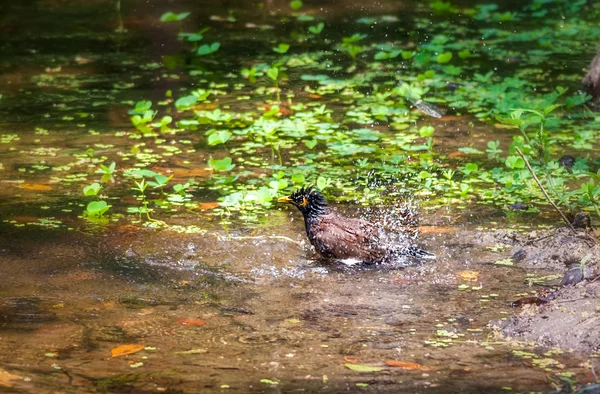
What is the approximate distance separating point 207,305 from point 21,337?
1012 millimetres

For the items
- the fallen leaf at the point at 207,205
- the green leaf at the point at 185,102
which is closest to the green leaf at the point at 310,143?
the fallen leaf at the point at 207,205

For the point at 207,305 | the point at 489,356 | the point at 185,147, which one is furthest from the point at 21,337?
the point at 185,147

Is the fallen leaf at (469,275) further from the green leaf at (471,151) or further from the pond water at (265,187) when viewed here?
the green leaf at (471,151)

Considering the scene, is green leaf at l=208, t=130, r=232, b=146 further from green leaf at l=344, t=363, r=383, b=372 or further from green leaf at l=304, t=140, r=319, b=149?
green leaf at l=344, t=363, r=383, b=372

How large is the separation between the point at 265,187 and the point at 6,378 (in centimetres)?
304

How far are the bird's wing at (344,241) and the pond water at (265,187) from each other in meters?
0.10

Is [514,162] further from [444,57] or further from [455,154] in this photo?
[444,57]

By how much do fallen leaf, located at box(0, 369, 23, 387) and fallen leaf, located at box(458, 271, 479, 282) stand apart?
262 centimetres

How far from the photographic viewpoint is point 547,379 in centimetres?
455

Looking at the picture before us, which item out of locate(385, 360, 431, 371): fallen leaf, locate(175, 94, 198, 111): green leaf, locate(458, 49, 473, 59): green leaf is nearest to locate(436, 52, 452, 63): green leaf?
locate(458, 49, 473, 59): green leaf

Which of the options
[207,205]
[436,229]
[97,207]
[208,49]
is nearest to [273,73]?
[208,49]

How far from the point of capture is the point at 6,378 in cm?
459

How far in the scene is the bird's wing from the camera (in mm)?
6266

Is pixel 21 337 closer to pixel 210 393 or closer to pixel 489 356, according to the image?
pixel 210 393
